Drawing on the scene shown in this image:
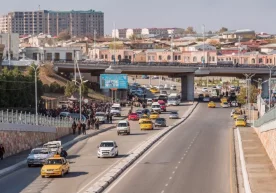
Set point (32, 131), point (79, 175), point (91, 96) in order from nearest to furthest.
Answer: point (79, 175), point (32, 131), point (91, 96)

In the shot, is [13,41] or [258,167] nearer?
[258,167]

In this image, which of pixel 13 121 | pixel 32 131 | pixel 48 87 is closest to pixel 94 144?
pixel 32 131

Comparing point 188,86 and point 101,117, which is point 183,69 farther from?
point 101,117

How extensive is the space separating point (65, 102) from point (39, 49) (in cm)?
5084

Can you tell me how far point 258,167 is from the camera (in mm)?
37969

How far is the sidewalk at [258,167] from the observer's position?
3091cm

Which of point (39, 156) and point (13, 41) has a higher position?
point (13, 41)

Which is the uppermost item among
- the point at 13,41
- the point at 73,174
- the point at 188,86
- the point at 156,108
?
the point at 13,41

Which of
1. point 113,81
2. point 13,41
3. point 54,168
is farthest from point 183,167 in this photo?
point 13,41

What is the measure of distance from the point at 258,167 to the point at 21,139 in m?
17.2

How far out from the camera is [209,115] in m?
94.3

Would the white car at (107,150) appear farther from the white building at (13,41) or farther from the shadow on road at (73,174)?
the white building at (13,41)

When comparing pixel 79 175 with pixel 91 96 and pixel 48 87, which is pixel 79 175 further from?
pixel 91 96

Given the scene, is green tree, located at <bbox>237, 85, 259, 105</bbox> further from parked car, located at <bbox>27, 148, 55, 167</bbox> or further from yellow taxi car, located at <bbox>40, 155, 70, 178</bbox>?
yellow taxi car, located at <bbox>40, 155, 70, 178</bbox>
